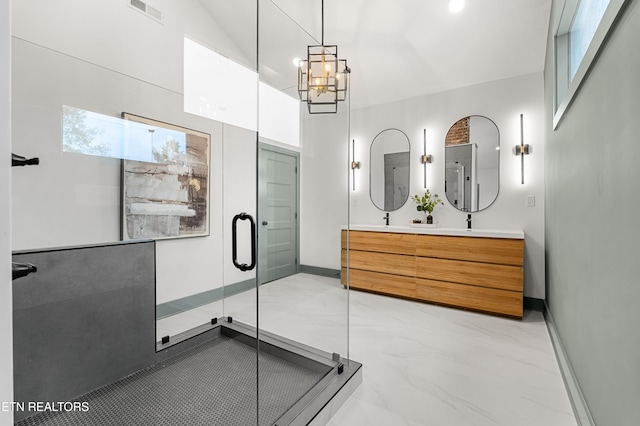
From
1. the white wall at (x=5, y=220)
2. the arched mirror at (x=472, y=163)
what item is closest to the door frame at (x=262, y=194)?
the white wall at (x=5, y=220)

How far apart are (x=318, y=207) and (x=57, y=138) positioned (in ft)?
6.11

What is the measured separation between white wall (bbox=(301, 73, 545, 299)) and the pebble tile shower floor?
79cm

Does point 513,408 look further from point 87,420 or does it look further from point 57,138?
point 57,138

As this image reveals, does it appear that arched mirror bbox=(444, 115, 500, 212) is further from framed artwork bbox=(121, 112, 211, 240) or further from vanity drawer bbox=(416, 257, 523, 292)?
framed artwork bbox=(121, 112, 211, 240)

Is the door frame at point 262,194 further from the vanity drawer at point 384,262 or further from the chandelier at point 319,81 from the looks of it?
the vanity drawer at point 384,262

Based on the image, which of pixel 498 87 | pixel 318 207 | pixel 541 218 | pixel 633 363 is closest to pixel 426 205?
pixel 541 218

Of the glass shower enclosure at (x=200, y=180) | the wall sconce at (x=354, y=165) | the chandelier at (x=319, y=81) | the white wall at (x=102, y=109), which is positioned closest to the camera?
the glass shower enclosure at (x=200, y=180)

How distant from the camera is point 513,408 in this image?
5.50 ft

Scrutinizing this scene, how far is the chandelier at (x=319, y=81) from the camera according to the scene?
2.08m

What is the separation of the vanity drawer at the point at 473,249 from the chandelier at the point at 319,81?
80.9 inches

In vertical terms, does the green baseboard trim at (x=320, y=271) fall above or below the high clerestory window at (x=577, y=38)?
below

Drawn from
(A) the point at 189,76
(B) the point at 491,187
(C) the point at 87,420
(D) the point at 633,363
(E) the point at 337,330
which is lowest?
(C) the point at 87,420

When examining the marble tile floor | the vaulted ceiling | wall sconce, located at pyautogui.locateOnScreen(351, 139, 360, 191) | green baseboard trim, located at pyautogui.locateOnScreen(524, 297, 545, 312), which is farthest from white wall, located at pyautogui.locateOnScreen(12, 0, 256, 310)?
green baseboard trim, located at pyautogui.locateOnScreen(524, 297, 545, 312)

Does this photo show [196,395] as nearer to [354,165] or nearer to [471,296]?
[471,296]
